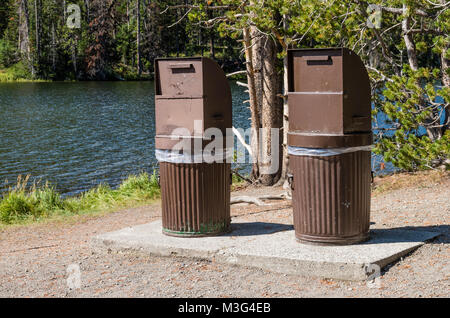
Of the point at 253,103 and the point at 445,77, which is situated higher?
the point at 445,77

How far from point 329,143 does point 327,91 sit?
1.61 ft

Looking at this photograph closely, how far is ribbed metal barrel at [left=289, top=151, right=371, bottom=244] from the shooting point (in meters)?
6.02

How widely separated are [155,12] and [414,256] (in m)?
65.2

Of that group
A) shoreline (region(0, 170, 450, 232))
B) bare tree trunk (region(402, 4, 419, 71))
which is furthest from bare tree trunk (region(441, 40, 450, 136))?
shoreline (region(0, 170, 450, 232))

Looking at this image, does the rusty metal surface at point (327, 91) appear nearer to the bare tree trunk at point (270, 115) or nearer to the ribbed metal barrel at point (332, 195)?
the ribbed metal barrel at point (332, 195)

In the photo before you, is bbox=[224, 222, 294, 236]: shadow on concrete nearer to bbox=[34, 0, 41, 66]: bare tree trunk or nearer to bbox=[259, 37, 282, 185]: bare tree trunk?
bbox=[259, 37, 282, 185]: bare tree trunk

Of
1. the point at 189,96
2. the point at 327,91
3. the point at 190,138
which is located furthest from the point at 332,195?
the point at 189,96

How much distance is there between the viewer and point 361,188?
613cm

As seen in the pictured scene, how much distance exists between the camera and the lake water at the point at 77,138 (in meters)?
18.8

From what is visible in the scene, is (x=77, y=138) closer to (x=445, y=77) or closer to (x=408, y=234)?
(x=445, y=77)

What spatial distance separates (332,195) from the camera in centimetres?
604

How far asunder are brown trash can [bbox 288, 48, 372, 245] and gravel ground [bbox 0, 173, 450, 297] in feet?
2.14
